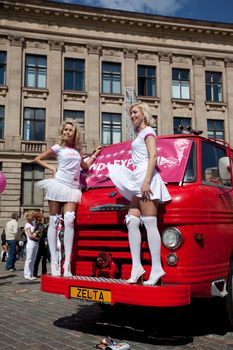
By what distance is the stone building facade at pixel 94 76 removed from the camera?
28688 millimetres

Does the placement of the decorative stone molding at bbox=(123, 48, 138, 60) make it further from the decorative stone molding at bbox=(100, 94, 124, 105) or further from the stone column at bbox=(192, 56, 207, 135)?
the stone column at bbox=(192, 56, 207, 135)

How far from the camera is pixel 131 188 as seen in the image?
14.9ft

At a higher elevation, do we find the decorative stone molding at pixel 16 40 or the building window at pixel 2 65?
the decorative stone molding at pixel 16 40

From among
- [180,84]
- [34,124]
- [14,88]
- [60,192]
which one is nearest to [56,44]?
[14,88]

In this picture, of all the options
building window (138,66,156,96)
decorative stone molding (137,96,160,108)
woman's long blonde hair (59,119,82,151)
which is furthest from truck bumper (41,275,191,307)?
building window (138,66,156,96)

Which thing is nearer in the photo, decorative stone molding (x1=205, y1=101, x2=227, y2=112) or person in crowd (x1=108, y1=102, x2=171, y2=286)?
person in crowd (x1=108, y1=102, x2=171, y2=286)

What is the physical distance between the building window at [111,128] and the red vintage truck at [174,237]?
81.7 ft

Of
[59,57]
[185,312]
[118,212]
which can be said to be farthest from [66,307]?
[59,57]

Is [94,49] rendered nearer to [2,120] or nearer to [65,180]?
[2,120]

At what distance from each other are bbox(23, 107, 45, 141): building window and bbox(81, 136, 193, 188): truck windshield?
2335 centimetres

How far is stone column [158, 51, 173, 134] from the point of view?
104ft

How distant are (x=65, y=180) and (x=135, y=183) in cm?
118

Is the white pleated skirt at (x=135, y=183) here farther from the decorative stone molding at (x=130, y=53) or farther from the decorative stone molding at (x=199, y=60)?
the decorative stone molding at (x=199, y=60)

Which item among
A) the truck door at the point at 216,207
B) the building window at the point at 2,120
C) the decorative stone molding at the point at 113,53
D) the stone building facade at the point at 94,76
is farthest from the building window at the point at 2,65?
the truck door at the point at 216,207
